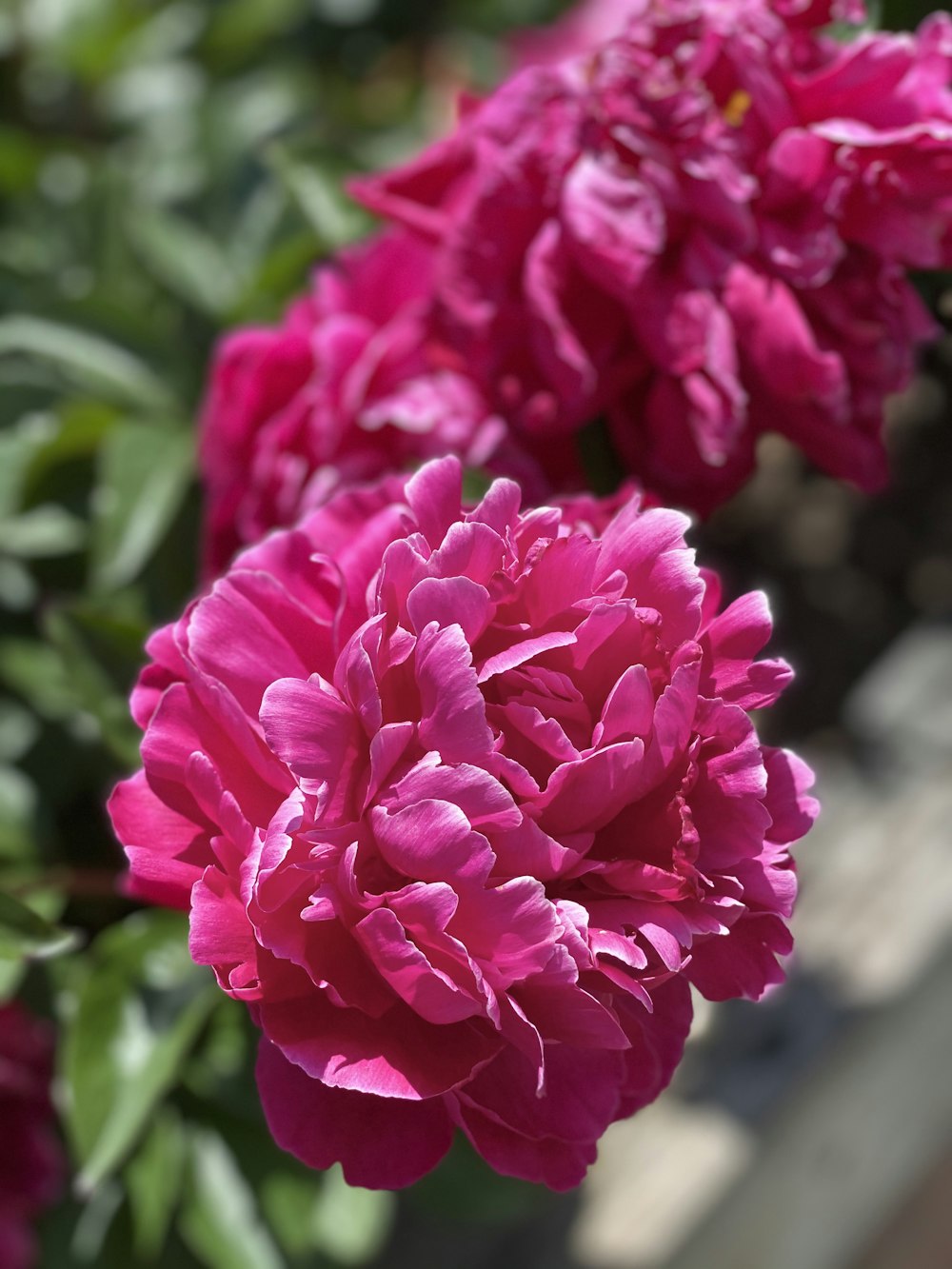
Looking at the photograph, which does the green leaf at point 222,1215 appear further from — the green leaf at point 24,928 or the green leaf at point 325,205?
the green leaf at point 325,205

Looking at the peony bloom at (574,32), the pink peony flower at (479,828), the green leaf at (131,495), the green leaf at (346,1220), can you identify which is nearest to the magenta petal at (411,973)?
the pink peony flower at (479,828)

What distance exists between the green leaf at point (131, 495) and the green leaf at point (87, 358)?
0.14 feet

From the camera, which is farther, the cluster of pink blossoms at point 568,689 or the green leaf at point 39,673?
the green leaf at point 39,673

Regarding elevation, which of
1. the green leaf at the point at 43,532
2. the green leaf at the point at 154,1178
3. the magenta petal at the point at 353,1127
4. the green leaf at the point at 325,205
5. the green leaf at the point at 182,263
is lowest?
the green leaf at the point at 154,1178

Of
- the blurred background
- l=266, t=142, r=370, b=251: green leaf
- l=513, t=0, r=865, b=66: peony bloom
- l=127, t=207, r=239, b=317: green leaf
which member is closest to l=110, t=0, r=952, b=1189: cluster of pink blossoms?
the blurred background

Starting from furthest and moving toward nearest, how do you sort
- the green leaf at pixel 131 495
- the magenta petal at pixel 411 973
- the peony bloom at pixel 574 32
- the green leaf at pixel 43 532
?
1. the peony bloom at pixel 574 32
2. the green leaf at pixel 43 532
3. the green leaf at pixel 131 495
4. the magenta petal at pixel 411 973

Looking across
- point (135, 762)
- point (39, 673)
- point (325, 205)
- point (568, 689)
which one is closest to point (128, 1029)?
point (135, 762)

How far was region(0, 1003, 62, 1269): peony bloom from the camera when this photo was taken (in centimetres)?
73

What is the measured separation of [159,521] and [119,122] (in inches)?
24.5

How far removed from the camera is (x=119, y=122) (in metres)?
1.15

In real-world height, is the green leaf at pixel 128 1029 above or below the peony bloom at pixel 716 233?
below

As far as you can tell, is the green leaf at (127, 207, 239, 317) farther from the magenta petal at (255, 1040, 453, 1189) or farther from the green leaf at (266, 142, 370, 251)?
the magenta petal at (255, 1040, 453, 1189)

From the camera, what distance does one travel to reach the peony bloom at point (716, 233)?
50 centimetres

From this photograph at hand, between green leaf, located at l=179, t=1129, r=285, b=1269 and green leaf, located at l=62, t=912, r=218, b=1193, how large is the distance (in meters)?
0.12
